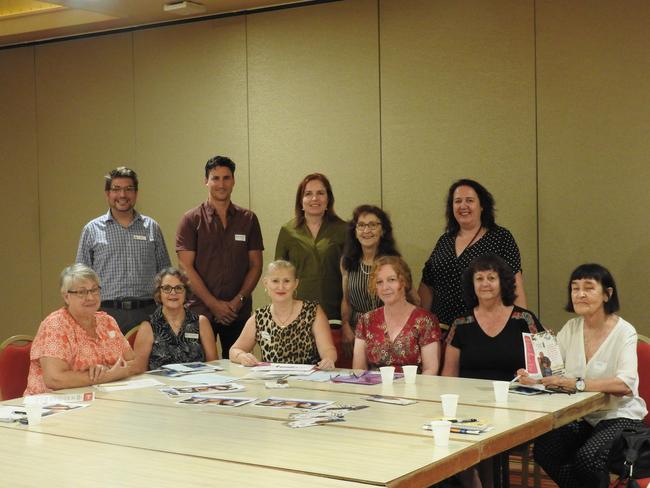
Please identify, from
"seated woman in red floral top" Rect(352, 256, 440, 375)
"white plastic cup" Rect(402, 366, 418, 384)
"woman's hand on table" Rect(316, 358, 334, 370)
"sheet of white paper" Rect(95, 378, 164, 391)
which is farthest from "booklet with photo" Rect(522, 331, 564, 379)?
"sheet of white paper" Rect(95, 378, 164, 391)

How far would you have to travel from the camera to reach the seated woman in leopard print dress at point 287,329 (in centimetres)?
531

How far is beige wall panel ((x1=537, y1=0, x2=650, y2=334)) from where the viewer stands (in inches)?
235

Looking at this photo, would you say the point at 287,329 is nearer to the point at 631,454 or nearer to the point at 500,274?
the point at 500,274

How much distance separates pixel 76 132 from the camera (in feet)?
27.7

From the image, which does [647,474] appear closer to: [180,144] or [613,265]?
[613,265]

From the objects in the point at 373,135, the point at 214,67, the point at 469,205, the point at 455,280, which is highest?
the point at 214,67

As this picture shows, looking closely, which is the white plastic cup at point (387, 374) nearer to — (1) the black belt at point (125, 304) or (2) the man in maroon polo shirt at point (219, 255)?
(2) the man in maroon polo shirt at point (219, 255)

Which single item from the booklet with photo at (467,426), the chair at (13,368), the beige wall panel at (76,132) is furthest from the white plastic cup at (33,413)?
the beige wall panel at (76,132)

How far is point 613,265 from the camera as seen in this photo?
6070 millimetres

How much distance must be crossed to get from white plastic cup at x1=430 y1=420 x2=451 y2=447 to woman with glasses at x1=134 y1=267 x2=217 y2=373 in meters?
2.49

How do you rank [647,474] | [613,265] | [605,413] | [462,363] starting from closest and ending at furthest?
1. [647,474]
2. [605,413]
3. [462,363]
4. [613,265]

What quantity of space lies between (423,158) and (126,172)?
2091 mm

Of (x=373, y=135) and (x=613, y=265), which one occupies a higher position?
(x=373, y=135)

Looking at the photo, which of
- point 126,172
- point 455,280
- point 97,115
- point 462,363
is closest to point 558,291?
point 455,280
